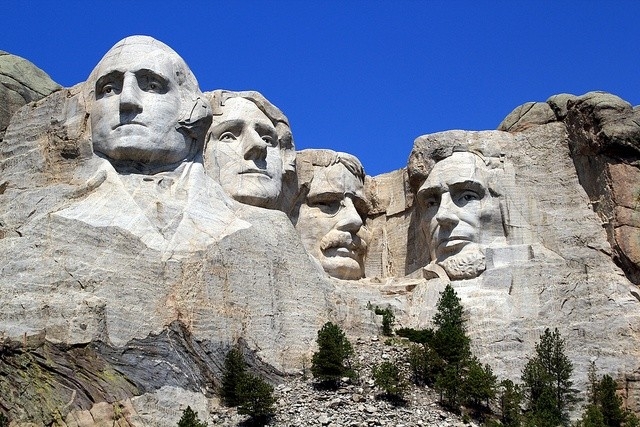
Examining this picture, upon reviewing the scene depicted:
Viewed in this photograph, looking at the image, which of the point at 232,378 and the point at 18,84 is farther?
the point at 18,84

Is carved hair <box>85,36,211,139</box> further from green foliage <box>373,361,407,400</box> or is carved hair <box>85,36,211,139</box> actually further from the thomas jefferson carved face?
green foliage <box>373,361,407,400</box>

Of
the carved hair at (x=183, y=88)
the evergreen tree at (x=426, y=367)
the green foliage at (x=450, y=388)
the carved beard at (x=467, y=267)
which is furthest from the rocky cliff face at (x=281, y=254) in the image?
the green foliage at (x=450, y=388)

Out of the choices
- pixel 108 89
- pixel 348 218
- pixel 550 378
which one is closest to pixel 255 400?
pixel 550 378

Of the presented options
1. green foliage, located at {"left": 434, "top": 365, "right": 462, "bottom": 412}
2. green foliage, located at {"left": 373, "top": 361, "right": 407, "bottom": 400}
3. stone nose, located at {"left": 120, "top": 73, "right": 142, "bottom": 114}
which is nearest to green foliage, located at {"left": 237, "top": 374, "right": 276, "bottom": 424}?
green foliage, located at {"left": 373, "top": 361, "right": 407, "bottom": 400}

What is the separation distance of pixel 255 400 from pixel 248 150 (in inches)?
263

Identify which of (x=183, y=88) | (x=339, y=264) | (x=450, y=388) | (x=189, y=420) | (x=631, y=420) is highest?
(x=183, y=88)

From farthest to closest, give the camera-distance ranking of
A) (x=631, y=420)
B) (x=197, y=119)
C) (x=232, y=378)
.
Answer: (x=197, y=119), (x=631, y=420), (x=232, y=378)

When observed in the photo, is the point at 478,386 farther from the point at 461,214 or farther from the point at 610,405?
the point at 461,214

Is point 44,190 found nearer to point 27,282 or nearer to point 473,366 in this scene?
point 27,282

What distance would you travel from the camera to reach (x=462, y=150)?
3947 cm

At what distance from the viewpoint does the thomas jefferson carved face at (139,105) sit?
35.8m

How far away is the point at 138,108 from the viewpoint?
117 ft

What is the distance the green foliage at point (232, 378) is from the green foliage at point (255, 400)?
1.14 feet

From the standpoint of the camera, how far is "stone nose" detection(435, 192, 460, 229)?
3853cm
